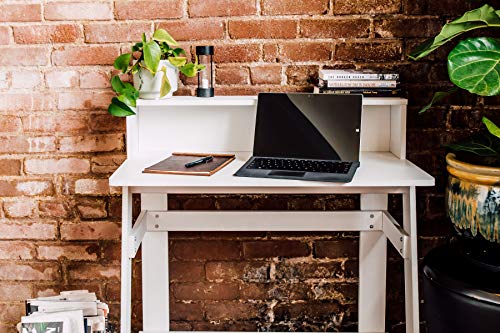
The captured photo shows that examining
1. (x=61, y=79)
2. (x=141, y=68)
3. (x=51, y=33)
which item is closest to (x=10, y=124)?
(x=61, y=79)

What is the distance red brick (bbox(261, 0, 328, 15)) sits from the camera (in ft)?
6.76

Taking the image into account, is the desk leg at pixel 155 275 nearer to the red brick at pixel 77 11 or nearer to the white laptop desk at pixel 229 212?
the white laptop desk at pixel 229 212

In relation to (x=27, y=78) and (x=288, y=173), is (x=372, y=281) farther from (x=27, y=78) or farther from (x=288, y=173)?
(x=27, y=78)

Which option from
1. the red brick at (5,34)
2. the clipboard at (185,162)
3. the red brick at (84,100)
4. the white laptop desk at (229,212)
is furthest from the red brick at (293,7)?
the red brick at (5,34)

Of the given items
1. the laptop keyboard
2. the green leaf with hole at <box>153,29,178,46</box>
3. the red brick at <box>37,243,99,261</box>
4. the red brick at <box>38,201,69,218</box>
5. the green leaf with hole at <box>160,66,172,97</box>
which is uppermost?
the green leaf with hole at <box>153,29,178,46</box>

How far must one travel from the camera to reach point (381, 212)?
2100mm

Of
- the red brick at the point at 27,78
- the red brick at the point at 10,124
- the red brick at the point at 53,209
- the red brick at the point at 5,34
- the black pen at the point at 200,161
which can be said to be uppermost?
the red brick at the point at 5,34

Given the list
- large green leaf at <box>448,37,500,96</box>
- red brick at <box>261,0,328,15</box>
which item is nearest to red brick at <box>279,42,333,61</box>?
red brick at <box>261,0,328,15</box>

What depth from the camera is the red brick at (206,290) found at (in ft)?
7.39

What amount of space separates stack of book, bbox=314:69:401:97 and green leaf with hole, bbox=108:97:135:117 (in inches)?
24.9

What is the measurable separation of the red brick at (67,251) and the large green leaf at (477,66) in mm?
1404

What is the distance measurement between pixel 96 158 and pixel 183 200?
0.35 meters

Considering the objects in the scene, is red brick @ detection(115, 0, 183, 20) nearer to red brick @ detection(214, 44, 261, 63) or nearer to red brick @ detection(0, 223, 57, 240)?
red brick @ detection(214, 44, 261, 63)

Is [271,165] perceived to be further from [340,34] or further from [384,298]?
[384,298]
